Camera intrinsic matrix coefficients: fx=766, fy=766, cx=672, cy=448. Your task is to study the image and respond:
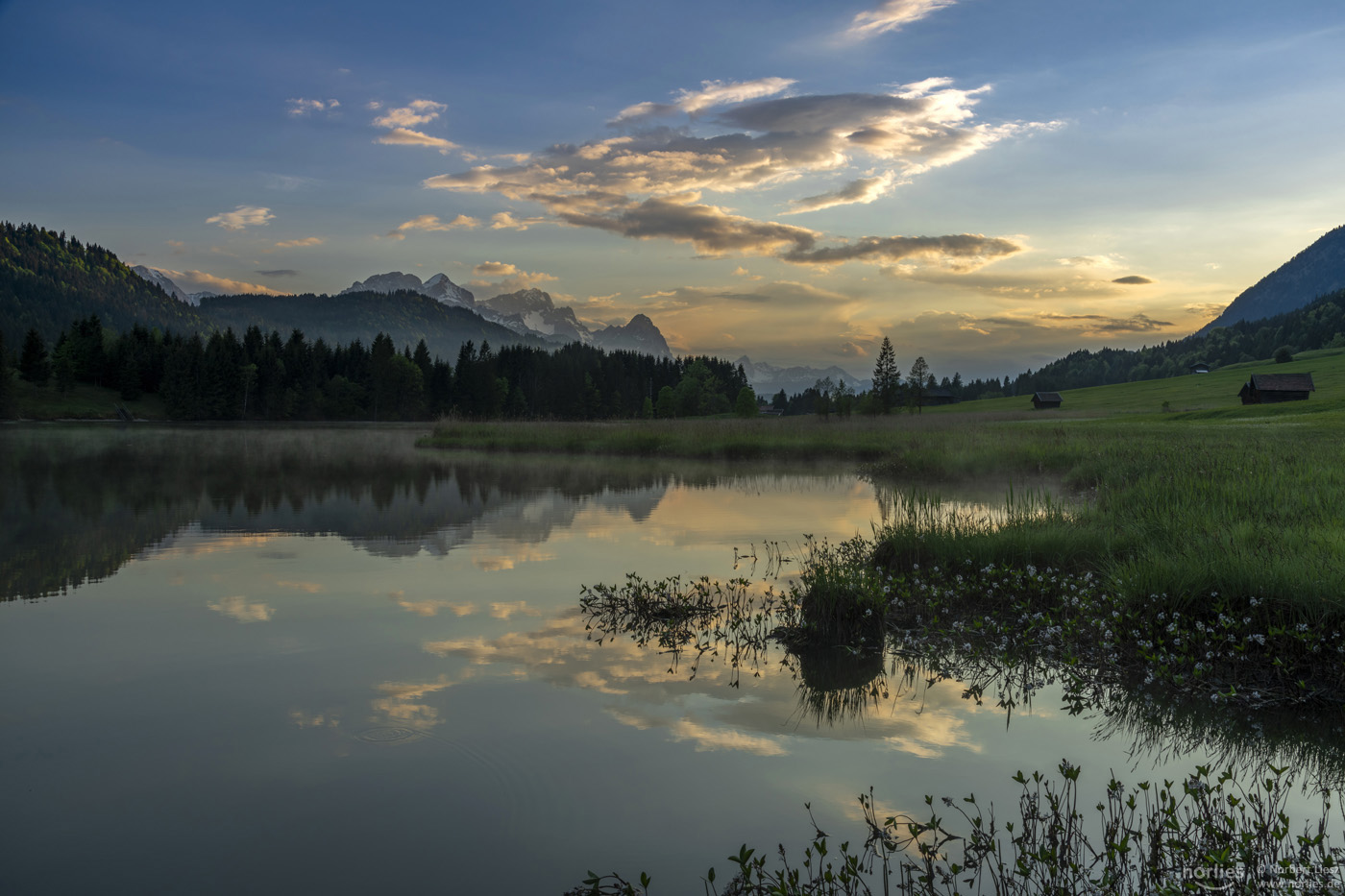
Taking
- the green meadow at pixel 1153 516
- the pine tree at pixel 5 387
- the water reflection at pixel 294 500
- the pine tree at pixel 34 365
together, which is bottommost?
the water reflection at pixel 294 500

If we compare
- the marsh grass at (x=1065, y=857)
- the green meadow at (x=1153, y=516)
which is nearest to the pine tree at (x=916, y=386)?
the green meadow at (x=1153, y=516)

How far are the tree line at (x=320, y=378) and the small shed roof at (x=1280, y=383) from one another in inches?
2535

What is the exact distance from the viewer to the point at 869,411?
348 feet

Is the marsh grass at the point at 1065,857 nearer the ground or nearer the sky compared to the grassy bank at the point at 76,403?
nearer the ground

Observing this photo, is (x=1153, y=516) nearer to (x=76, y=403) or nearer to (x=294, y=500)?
(x=294, y=500)

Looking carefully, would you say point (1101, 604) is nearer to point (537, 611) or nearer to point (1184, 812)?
point (1184, 812)

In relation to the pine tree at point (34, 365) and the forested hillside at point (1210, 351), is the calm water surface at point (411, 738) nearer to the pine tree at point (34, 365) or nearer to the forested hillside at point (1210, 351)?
the pine tree at point (34, 365)

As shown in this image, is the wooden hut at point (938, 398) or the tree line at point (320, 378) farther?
the wooden hut at point (938, 398)

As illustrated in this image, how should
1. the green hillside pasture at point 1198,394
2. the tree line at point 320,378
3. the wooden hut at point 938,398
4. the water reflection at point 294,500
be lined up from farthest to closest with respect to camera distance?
the wooden hut at point 938,398 < the tree line at point 320,378 < the green hillside pasture at point 1198,394 < the water reflection at point 294,500

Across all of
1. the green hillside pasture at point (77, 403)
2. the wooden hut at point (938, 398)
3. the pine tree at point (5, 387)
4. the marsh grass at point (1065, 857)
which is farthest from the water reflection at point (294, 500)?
the wooden hut at point (938, 398)

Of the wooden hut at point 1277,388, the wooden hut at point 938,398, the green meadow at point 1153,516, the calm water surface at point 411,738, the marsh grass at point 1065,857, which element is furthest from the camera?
the wooden hut at point 938,398

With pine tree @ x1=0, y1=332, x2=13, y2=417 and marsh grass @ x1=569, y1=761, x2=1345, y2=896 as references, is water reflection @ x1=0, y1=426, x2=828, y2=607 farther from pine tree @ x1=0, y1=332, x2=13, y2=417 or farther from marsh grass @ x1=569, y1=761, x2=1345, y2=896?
pine tree @ x1=0, y1=332, x2=13, y2=417

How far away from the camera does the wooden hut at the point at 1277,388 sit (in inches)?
2886

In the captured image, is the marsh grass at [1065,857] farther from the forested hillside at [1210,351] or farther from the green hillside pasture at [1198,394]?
the forested hillside at [1210,351]
